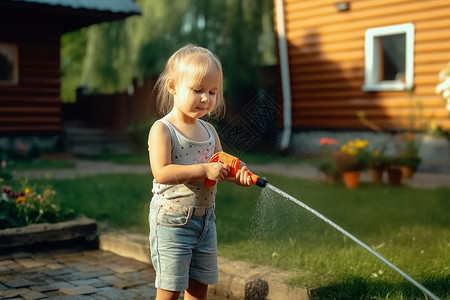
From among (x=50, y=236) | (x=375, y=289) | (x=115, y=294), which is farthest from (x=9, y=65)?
(x=375, y=289)

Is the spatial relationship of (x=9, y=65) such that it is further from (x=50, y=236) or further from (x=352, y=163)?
(x=50, y=236)

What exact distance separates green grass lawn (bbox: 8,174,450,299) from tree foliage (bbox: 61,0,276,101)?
8.04 metres

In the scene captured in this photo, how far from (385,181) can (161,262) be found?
6178mm

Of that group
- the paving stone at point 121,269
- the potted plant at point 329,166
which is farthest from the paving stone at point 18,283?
the potted plant at point 329,166

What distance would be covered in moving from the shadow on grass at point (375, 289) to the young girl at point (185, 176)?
30.1 inches

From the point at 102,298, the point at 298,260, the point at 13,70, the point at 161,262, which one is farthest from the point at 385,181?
the point at 13,70

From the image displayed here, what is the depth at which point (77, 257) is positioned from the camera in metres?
4.16

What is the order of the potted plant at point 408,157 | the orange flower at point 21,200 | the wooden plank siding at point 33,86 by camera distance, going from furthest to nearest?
the wooden plank siding at point 33,86, the potted plant at point 408,157, the orange flower at point 21,200

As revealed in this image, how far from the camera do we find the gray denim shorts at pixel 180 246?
2.39 m

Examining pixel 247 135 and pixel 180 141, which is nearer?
pixel 180 141

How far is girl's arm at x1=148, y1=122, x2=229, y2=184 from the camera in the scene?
88.9 inches

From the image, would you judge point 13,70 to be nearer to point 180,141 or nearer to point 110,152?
point 110,152

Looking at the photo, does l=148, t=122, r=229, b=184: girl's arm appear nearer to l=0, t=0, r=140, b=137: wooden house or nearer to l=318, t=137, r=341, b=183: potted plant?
l=318, t=137, r=341, b=183: potted plant

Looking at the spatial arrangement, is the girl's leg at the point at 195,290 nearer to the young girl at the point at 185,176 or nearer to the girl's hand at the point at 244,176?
the young girl at the point at 185,176
